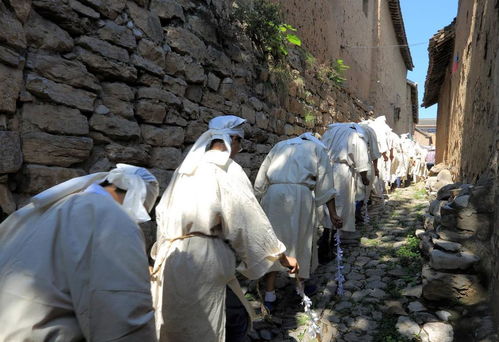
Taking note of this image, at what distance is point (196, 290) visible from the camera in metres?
2.06

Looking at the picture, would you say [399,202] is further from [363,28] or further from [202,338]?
[202,338]

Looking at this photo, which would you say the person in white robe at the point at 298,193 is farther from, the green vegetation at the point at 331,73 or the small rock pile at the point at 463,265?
the green vegetation at the point at 331,73

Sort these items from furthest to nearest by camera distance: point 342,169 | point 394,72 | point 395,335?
point 394,72, point 342,169, point 395,335

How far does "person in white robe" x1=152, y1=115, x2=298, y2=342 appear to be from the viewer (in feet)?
6.77

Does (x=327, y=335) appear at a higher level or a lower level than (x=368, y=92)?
lower

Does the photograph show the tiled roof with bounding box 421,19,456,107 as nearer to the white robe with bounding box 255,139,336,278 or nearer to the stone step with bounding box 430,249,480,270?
the white robe with bounding box 255,139,336,278

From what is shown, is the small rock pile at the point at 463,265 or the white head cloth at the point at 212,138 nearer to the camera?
the white head cloth at the point at 212,138

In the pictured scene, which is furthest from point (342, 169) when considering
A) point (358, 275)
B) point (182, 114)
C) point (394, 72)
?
point (394, 72)

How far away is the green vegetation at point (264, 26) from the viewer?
5.06m

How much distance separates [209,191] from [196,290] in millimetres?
513

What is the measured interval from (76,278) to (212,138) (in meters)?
1.42

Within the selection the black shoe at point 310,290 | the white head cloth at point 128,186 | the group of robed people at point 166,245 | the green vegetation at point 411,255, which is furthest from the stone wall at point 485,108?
the white head cloth at point 128,186

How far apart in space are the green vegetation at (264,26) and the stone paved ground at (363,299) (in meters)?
2.94

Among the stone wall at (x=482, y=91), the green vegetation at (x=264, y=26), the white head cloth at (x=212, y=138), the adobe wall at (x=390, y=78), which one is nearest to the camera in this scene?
the white head cloth at (x=212, y=138)
